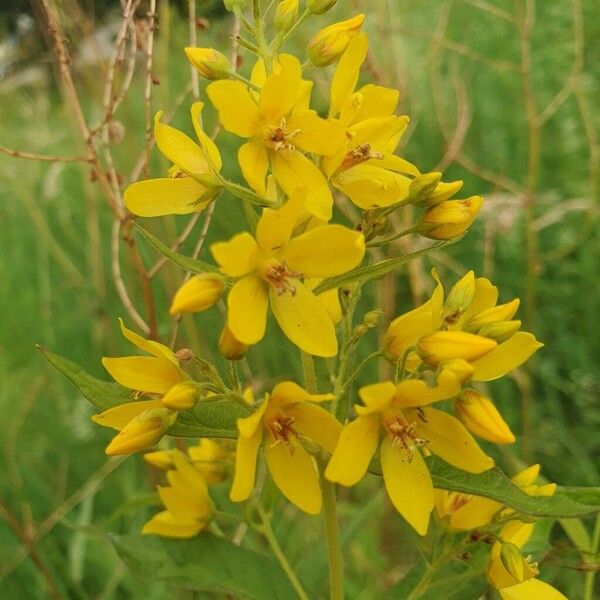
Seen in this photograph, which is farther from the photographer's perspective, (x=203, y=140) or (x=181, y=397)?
(x=203, y=140)

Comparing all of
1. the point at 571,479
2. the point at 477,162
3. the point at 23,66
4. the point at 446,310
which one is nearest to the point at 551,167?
the point at 477,162

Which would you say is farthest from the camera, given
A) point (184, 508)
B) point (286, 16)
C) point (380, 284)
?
point (380, 284)

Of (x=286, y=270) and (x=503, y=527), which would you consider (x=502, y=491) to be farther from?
(x=286, y=270)

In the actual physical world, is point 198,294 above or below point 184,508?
above

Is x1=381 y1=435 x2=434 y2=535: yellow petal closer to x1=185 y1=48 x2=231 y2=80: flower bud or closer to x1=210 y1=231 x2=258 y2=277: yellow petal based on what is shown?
x1=210 y1=231 x2=258 y2=277: yellow petal

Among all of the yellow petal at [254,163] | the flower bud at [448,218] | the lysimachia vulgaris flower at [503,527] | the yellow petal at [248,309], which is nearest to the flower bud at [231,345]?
the yellow petal at [248,309]

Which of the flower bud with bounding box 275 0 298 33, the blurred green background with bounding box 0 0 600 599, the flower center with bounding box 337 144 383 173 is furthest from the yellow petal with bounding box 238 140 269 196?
the blurred green background with bounding box 0 0 600 599

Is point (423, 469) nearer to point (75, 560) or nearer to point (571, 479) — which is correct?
point (75, 560)

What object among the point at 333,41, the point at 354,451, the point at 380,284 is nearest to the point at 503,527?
the point at 354,451
